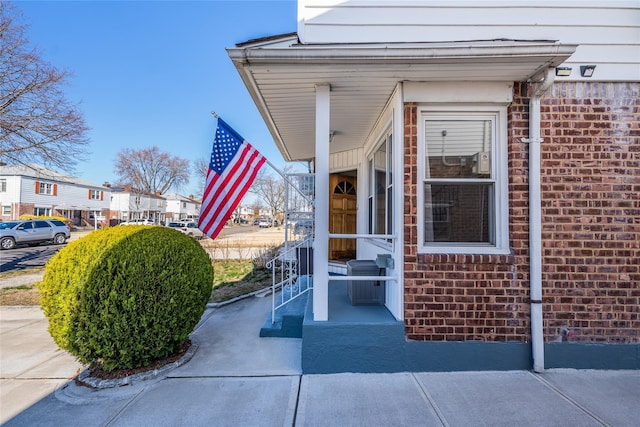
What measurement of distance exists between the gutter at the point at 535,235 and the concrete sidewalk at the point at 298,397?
0.31m

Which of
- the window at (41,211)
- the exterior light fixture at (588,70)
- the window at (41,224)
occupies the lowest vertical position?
the window at (41,224)

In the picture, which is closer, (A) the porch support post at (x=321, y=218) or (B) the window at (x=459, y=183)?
(A) the porch support post at (x=321, y=218)

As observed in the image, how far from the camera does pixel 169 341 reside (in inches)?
126

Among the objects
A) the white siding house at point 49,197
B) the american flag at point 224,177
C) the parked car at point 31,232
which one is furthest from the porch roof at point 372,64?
the white siding house at point 49,197

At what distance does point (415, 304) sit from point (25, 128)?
12098 mm

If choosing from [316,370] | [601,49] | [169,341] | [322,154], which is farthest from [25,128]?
[601,49]

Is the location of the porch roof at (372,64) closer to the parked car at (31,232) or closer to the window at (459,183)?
the window at (459,183)

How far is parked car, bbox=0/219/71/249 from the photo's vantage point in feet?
51.8

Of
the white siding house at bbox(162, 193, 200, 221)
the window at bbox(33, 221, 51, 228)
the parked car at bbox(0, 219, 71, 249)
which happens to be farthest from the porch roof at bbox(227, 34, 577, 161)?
the white siding house at bbox(162, 193, 200, 221)

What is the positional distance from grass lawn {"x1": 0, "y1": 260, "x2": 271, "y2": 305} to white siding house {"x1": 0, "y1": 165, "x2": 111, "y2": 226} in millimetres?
18864

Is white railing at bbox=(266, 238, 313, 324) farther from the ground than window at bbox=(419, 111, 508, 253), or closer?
closer

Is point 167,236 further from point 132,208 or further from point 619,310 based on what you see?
point 132,208

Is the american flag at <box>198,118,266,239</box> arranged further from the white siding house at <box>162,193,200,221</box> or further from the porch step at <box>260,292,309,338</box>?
the white siding house at <box>162,193,200,221</box>

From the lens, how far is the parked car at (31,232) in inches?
622
